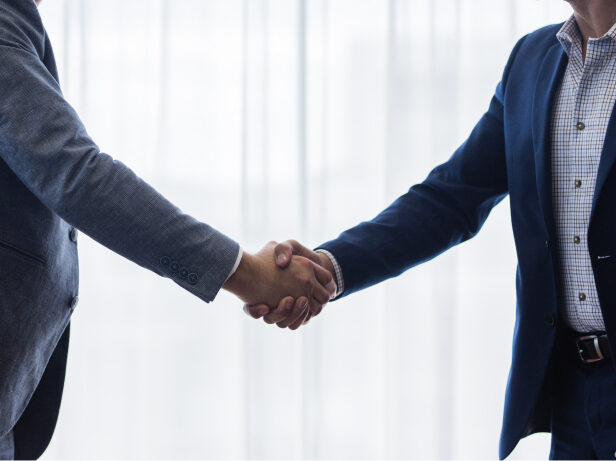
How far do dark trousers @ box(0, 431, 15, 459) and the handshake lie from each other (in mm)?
616

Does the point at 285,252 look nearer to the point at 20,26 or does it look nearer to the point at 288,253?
the point at 288,253

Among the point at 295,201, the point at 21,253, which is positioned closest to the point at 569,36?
the point at 21,253

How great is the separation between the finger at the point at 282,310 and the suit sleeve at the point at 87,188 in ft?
1.28

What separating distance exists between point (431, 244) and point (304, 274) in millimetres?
347

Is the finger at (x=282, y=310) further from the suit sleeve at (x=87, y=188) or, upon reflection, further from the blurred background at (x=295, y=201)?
the blurred background at (x=295, y=201)

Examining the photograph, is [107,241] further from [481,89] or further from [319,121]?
[481,89]

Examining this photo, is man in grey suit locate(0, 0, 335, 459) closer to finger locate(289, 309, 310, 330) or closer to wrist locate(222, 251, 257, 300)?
wrist locate(222, 251, 257, 300)

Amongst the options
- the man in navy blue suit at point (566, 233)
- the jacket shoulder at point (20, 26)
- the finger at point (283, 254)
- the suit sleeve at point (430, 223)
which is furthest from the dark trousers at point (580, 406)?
the jacket shoulder at point (20, 26)

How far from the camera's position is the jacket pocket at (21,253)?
1215 millimetres

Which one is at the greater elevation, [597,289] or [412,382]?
[597,289]

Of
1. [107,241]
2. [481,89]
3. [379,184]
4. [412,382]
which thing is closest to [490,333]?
[412,382]

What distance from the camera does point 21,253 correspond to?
1230 mm

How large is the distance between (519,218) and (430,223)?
0.36 m

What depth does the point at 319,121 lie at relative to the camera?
270cm
